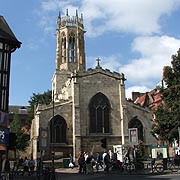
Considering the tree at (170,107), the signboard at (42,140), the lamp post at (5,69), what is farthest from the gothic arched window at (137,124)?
the signboard at (42,140)

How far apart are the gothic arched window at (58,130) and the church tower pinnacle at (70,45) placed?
19.6m

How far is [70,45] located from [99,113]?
22.9 metres

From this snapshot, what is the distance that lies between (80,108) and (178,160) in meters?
15.8

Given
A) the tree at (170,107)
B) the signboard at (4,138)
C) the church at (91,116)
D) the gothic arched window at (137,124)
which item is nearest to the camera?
the signboard at (4,138)

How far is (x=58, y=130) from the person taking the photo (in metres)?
36.0

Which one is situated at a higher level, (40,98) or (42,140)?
(40,98)

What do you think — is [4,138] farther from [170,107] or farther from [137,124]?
[137,124]

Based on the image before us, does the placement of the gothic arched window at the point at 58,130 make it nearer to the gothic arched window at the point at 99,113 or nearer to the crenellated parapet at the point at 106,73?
the gothic arched window at the point at 99,113

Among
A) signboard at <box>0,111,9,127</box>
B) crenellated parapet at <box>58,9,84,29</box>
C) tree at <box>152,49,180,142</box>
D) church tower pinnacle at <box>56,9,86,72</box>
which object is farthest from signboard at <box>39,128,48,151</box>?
crenellated parapet at <box>58,9,84,29</box>

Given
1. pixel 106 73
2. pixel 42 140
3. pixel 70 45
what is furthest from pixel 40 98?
pixel 42 140

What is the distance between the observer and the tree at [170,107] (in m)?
26.5

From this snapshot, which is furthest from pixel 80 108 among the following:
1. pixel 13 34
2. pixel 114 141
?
pixel 13 34

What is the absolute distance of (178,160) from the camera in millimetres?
22656

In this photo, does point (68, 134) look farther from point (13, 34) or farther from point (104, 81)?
point (13, 34)
